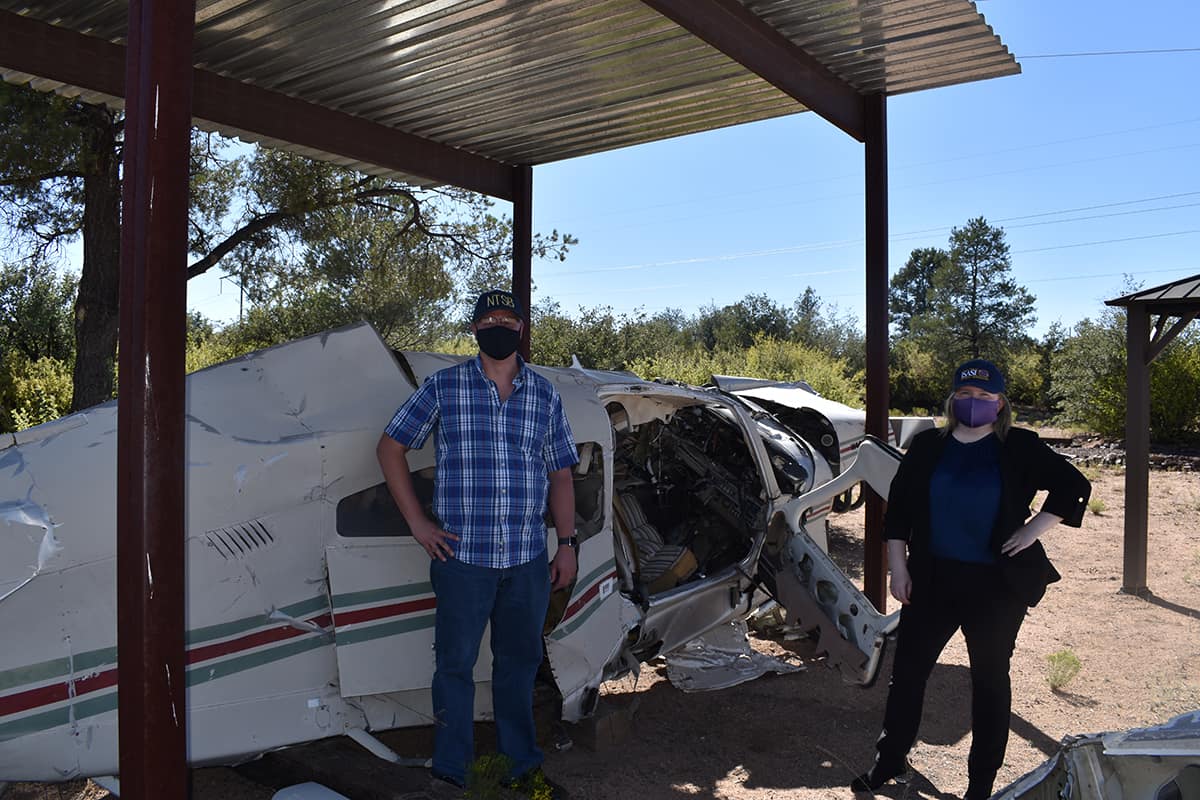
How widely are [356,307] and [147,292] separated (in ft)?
66.4

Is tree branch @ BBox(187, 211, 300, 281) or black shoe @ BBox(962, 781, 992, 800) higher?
tree branch @ BBox(187, 211, 300, 281)

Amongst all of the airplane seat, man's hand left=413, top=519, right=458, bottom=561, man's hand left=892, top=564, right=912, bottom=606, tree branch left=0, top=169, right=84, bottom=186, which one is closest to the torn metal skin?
man's hand left=892, top=564, right=912, bottom=606

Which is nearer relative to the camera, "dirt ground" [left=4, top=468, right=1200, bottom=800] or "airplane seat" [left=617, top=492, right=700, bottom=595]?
"dirt ground" [left=4, top=468, right=1200, bottom=800]

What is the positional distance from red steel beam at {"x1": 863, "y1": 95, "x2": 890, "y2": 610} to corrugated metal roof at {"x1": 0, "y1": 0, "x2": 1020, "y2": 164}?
16.3 inches

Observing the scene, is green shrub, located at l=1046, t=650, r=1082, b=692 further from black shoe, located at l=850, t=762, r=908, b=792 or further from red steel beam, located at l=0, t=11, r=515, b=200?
red steel beam, located at l=0, t=11, r=515, b=200

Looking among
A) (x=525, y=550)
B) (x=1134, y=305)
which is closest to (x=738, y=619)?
(x=525, y=550)

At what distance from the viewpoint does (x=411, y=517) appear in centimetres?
396

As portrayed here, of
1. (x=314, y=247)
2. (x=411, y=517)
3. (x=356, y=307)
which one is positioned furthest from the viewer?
(x=356, y=307)

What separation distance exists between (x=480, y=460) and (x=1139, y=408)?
25.8 ft

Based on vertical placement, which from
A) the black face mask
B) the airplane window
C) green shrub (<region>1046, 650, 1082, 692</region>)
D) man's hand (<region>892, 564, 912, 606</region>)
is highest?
the black face mask

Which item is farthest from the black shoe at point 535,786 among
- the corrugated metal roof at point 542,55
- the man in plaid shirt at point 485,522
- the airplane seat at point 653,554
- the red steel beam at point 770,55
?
the corrugated metal roof at point 542,55

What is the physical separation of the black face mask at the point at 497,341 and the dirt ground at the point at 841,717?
227 centimetres

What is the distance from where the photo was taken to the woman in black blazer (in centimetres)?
412

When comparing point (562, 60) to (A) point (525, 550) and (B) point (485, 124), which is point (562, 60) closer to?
(B) point (485, 124)
